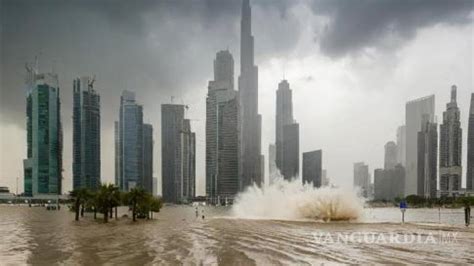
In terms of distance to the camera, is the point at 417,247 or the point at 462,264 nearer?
the point at 462,264

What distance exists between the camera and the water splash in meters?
77.7

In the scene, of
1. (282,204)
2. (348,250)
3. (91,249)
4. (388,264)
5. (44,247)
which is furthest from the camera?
(282,204)

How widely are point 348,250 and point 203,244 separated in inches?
468

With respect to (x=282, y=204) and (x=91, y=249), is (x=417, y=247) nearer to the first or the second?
(x=91, y=249)

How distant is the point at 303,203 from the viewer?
81.9 meters

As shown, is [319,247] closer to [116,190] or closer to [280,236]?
[280,236]

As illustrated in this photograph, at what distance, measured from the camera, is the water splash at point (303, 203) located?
77688mm

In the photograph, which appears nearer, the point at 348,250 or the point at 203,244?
the point at 348,250

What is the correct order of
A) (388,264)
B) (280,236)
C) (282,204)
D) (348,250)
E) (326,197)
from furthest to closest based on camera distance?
1. (282,204)
2. (326,197)
3. (280,236)
4. (348,250)
5. (388,264)

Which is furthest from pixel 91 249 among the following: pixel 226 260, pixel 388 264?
pixel 388 264

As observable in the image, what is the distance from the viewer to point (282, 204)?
89062 millimetres

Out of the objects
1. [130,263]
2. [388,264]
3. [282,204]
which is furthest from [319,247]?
[282,204]

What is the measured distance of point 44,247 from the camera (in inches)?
1575

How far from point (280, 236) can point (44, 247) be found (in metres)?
20.2
